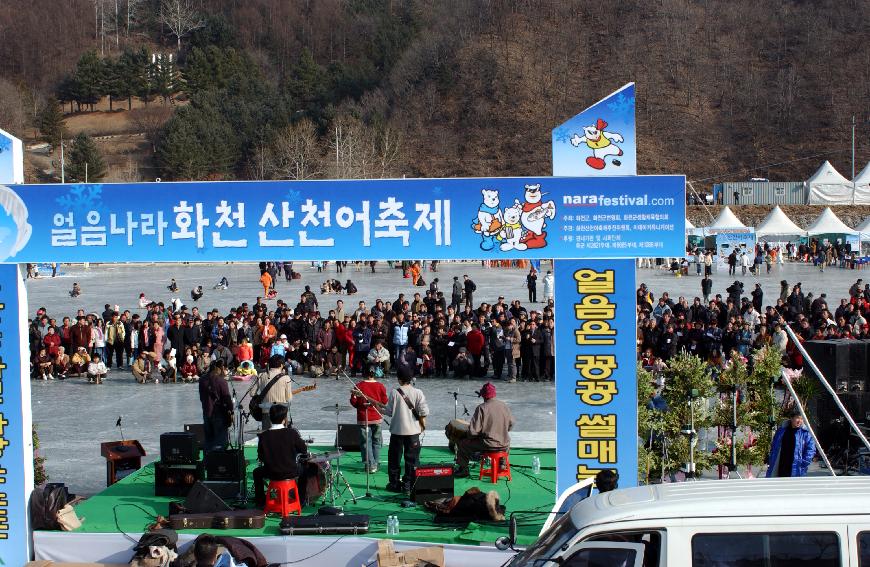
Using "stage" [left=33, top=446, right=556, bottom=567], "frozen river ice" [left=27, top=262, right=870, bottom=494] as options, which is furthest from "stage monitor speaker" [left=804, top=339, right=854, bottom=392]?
"stage" [left=33, top=446, right=556, bottom=567]

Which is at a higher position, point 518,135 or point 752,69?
point 752,69

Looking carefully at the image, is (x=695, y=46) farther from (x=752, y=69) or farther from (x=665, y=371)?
(x=665, y=371)

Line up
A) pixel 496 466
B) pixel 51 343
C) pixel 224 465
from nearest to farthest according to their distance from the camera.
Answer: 1. pixel 224 465
2. pixel 496 466
3. pixel 51 343

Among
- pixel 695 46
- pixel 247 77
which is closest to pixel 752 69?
pixel 695 46

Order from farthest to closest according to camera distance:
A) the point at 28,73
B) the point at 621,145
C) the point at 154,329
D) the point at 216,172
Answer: the point at 28,73
the point at 216,172
the point at 154,329
the point at 621,145

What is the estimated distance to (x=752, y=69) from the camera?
88.2m

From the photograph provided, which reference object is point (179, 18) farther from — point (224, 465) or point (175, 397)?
point (224, 465)

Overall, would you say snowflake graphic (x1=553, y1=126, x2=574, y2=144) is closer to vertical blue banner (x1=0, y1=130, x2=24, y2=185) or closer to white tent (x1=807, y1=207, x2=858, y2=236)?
vertical blue banner (x1=0, y1=130, x2=24, y2=185)

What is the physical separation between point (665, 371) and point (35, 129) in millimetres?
93275

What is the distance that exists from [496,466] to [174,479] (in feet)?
11.9

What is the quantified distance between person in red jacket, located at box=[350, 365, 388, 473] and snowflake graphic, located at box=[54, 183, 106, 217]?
A: 3718 millimetres

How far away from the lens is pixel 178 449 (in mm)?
11789

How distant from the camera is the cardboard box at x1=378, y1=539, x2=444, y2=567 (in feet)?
30.4

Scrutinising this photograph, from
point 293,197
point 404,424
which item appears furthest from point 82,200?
point 404,424
